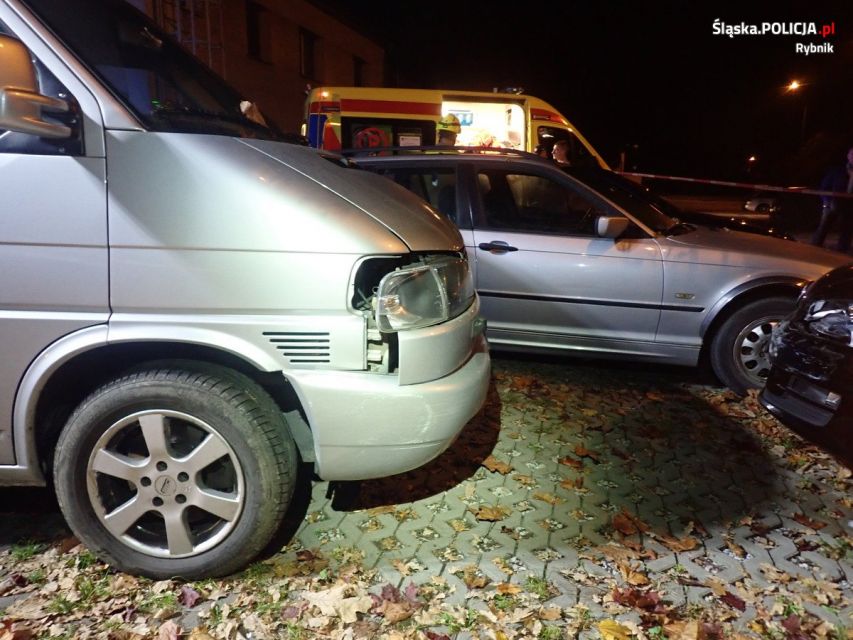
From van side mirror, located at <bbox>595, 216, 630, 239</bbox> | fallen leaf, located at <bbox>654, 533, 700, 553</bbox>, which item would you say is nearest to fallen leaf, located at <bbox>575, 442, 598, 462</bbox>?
fallen leaf, located at <bbox>654, 533, 700, 553</bbox>

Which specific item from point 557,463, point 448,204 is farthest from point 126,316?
point 448,204

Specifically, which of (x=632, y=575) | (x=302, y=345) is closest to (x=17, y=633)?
(x=302, y=345)

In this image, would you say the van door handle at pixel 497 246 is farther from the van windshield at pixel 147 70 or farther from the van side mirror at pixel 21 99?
the van side mirror at pixel 21 99

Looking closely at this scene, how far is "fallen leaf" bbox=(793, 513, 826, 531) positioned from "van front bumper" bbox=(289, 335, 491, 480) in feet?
6.09

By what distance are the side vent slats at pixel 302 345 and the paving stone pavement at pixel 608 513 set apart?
3.24 ft

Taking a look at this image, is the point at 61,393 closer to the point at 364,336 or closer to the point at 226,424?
the point at 226,424

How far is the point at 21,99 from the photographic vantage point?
1918 millimetres

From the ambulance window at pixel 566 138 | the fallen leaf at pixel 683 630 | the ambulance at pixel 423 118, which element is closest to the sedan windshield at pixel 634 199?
the fallen leaf at pixel 683 630

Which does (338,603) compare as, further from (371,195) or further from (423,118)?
(423,118)

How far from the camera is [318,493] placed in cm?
320

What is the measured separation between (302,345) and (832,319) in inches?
104

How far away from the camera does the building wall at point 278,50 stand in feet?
49.0

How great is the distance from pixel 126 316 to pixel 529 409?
2.79 meters

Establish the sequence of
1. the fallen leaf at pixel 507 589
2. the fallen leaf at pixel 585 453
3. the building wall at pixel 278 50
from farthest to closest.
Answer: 1. the building wall at pixel 278 50
2. the fallen leaf at pixel 585 453
3. the fallen leaf at pixel 507 589
